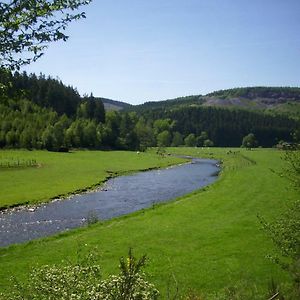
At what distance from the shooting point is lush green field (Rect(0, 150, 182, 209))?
60094 mm

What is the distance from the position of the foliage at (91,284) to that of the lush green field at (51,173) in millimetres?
45970

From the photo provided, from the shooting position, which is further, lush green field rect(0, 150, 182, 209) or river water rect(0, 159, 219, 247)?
lush green field rect(0, 150, 182, 209)

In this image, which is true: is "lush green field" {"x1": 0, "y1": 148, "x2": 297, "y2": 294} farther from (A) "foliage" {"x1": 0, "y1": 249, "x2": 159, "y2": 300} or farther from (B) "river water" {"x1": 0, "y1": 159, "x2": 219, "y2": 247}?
(A) "foliage" {"x1": 0, "y1": 249, "x2": 159, "y2": 300}

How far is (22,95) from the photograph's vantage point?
7973 millimetres

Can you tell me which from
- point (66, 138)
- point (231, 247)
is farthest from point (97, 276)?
point (66, 138)

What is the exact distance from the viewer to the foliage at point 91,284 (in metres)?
7.64

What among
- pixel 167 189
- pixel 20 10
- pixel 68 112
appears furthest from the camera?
pixel 68 112

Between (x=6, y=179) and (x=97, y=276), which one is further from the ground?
(x=97, y=276)

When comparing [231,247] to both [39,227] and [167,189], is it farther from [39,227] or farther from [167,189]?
[167,189]

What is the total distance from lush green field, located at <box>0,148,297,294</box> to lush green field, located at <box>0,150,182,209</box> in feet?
66.1

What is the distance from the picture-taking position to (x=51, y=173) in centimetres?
8319

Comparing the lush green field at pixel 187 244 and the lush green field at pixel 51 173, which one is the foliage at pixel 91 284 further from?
the lush green field at pixel 51 173

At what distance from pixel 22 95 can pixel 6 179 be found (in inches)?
2723

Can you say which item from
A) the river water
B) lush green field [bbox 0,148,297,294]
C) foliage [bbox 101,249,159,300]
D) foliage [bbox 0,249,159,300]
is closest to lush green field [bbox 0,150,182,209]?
the river water
